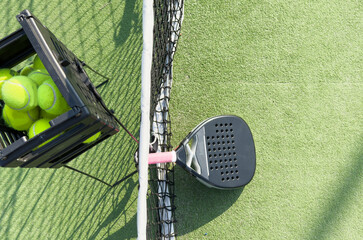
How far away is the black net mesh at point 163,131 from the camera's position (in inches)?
45.1

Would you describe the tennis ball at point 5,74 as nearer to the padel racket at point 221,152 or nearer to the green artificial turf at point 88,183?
the green artificial turf at point 88,183

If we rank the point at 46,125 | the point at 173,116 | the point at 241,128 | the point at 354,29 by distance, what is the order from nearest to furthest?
the point at 46,125, the point at 241,128, the point at 173,116, the point at 354,29

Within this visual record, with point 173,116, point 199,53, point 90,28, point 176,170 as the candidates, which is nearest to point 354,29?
point 199,53

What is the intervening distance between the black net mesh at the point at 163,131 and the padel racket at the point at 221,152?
143mm

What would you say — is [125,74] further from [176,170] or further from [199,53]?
[176,170]

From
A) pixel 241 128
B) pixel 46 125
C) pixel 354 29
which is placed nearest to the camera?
pixel 46 125

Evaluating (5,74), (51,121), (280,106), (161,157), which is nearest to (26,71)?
(5,74)

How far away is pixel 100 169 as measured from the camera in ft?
4.36

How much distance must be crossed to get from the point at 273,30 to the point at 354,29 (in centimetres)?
52

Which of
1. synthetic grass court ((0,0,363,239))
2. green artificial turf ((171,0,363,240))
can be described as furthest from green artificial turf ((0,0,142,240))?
green artificial turf ((171,0,363,240))

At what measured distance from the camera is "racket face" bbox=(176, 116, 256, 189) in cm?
121

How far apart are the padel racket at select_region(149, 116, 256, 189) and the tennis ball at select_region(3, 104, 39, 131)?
634 millimetres

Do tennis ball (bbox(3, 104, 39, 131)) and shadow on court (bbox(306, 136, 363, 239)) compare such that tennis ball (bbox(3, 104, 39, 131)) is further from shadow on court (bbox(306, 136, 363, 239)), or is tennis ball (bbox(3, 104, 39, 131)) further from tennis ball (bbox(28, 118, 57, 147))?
shadow on court (bbox(306, 136, 363, 239))

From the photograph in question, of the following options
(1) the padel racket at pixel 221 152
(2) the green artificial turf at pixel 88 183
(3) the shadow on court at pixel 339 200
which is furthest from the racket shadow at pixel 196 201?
(3) the shadow on court at pixel 339 200
